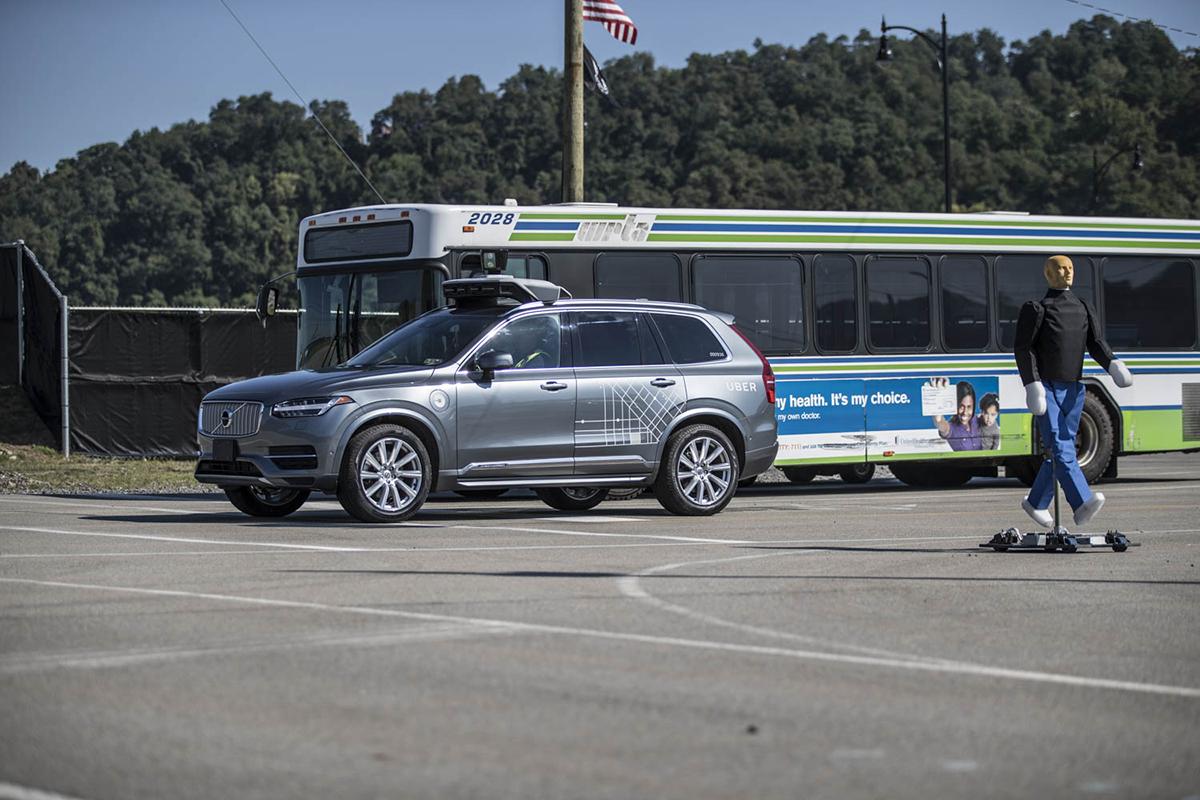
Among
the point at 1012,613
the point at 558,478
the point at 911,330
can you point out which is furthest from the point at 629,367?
the point at 1012,613

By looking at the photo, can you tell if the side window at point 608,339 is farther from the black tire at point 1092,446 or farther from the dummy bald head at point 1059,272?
the black tire at point 1092,446

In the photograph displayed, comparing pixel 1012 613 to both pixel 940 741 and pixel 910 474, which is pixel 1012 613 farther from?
pixel 910 474

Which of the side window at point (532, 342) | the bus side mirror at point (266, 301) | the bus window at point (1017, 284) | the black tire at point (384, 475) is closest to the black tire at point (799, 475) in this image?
the bus window at point (1017, 284)

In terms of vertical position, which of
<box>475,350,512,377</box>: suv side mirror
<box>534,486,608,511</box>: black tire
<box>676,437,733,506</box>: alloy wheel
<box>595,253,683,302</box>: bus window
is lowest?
<box>534,486,608,511</box>: black tire

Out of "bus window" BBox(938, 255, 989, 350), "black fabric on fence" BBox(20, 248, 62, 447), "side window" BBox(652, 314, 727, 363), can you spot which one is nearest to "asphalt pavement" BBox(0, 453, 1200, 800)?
"side window" BBox(652, 314, 727, 363)

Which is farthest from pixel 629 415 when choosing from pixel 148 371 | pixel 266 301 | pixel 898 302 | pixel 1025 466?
pixel 148 371

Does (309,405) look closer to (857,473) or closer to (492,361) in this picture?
(492,361)

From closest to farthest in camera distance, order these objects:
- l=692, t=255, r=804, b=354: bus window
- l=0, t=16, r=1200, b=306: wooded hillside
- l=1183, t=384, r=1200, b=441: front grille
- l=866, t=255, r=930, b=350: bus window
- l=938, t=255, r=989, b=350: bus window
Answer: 1. l=692, t=255, r=804, b=354: bus window
2. l=866, t=255, r=930, b=350: bus window
3. l=938, t=255, r=989, b=350: bus window
4. l=1183, t=384, r=1200, b=441: front grille
5. l=0, t=16, r=1200, b=306: wooded hillside

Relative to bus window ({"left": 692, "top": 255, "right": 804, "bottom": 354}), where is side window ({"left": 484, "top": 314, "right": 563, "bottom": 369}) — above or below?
below

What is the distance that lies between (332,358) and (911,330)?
664 centimetres

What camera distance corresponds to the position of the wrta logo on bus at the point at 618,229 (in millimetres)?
19141

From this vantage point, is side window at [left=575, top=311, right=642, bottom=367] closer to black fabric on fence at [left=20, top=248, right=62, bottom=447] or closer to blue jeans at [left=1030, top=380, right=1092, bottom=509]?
blue jeans at [left=1030, top=380, right=1092, bottom=509]

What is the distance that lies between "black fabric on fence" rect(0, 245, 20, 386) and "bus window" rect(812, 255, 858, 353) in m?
11.6

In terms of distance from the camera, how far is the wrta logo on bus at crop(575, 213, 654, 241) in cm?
1914
